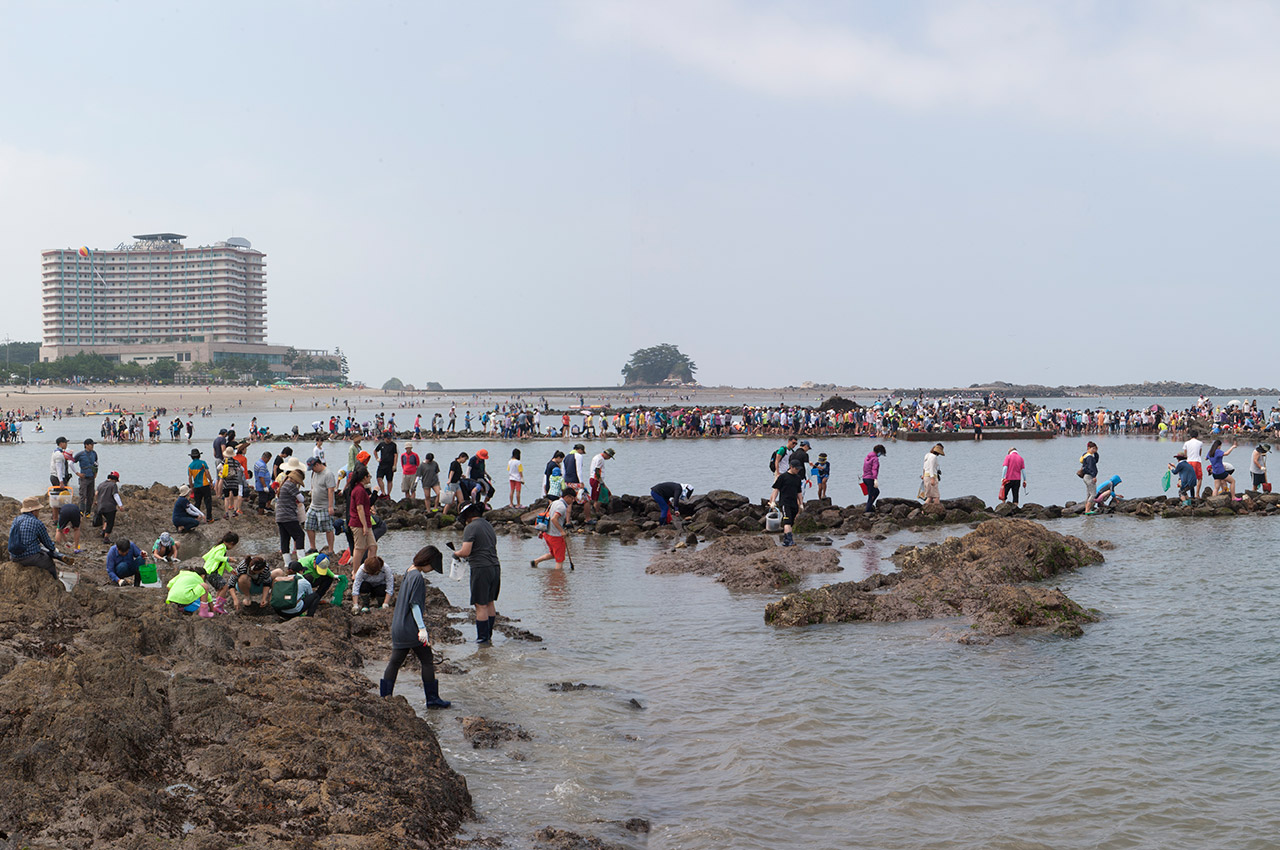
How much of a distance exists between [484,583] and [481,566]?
0.22m

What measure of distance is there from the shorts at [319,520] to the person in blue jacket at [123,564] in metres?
3.21

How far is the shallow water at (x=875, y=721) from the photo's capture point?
7.20m

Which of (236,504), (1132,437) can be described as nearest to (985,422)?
(1132,437)

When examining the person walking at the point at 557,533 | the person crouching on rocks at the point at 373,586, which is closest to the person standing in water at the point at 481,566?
the person crouching on rocks at the point at 373,586

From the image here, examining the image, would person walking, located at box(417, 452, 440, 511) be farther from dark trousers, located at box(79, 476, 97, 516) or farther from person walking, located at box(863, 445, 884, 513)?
person walking, located at box(863, 445, 884, 513)

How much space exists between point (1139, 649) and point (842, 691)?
13.5 ft

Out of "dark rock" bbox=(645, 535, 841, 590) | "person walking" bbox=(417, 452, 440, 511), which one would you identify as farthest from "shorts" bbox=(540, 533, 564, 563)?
"person walking" bbox=(417, 452, 440, 511)

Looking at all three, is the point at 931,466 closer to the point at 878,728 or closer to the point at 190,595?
the point at 878,728

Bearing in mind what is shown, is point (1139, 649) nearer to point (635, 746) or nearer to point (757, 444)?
point (635, 746)

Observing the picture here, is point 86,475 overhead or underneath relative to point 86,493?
overhead

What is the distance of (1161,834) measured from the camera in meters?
6.98

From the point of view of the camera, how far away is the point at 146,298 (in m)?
192

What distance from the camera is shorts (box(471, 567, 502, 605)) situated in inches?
450

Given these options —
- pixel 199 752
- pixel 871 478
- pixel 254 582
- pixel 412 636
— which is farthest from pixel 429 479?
pixel 199 752
